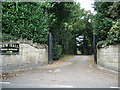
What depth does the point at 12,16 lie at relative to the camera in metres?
8.25

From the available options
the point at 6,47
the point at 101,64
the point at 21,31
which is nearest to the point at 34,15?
the point at 21,31

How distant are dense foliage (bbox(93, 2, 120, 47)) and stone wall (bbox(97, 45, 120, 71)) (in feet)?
1.20

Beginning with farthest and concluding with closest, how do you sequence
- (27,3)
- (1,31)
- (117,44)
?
(27,3), (1,31), (117,44)

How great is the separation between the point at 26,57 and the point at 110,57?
547cm

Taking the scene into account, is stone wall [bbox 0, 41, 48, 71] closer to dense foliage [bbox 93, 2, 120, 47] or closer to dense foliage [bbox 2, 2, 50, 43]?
dense foliage [bbox 2, 2, 50, 43]

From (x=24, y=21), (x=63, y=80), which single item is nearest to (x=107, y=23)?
(x=63, y=80)

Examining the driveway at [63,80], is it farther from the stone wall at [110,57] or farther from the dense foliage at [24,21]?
the dense foliage at [24,21]

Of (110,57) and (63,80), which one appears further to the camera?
(110,57)

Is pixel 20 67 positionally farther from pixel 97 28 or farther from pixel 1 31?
pixel 97 28

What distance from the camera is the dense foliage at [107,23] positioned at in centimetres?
760

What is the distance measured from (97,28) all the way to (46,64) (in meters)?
5.08

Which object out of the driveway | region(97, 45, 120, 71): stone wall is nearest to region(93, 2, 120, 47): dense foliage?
region(97, 45, 120, 71): stone wall

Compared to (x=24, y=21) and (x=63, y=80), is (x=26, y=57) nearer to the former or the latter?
(x=24, y=21)

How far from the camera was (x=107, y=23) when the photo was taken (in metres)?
9.12
